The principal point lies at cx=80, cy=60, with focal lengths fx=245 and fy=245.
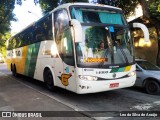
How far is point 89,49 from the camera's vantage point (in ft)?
25.7

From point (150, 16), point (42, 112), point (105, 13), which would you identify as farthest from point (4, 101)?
point (150, 16)

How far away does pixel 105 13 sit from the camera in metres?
8.77

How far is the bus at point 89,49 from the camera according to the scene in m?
7.75

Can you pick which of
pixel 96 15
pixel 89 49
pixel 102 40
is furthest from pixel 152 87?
pixel 96 15

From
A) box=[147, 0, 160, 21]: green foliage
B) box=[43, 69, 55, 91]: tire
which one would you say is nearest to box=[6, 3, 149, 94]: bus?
box=[43, 69, 55, 91]: tire

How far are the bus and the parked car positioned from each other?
1.62 m

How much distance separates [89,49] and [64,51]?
45.6 inches

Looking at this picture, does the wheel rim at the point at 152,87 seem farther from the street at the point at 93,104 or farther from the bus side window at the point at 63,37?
the bus side window at the point at 63,37

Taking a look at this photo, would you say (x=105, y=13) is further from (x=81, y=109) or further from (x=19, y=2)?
(x=19, y=2)

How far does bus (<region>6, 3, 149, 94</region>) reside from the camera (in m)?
7.75

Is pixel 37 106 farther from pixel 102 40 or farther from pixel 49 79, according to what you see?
pixel 102 40

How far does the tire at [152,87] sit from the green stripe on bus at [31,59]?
17.5 ft

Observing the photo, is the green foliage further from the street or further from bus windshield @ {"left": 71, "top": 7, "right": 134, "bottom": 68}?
the street

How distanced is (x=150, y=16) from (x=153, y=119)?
30.4 ft
